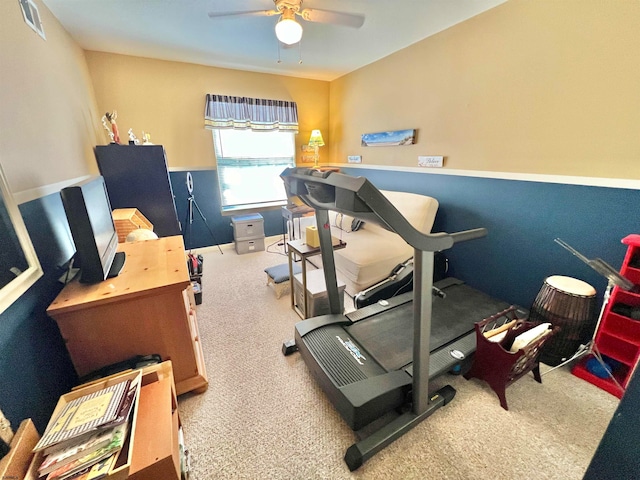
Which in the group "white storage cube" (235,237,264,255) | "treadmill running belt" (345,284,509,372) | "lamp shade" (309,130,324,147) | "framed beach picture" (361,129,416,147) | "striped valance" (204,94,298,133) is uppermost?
"striped valance" (204,94,298,133)

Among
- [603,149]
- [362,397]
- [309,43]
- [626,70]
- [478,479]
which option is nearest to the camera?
[478,479]

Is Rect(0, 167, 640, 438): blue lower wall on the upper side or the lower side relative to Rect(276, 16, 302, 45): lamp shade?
lower

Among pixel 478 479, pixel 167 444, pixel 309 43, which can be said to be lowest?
pixel 478 479

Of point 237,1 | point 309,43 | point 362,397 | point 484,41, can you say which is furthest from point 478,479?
point 309,43

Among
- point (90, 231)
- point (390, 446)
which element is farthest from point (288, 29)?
point (390, 446)

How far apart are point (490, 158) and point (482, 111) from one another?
1.41ft

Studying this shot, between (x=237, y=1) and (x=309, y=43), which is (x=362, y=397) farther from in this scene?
(x=309, y=43)

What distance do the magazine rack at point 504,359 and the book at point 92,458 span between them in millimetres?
1789

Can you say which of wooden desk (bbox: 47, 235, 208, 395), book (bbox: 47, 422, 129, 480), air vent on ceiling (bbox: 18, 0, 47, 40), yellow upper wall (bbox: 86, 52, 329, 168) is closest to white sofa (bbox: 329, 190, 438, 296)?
wooden desk (bbox: 47, 235, 208, 395)

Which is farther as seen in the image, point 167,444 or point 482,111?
point 482,111

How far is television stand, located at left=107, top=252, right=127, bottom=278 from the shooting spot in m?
1.38

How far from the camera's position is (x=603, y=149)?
5.41 ft

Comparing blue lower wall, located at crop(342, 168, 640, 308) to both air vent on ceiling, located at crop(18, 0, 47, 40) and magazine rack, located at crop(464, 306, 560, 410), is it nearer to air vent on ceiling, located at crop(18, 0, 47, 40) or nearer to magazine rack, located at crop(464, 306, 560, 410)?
magazine rack, located at crop(464, 306, 560, 410)

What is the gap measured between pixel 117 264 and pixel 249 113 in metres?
2.97
